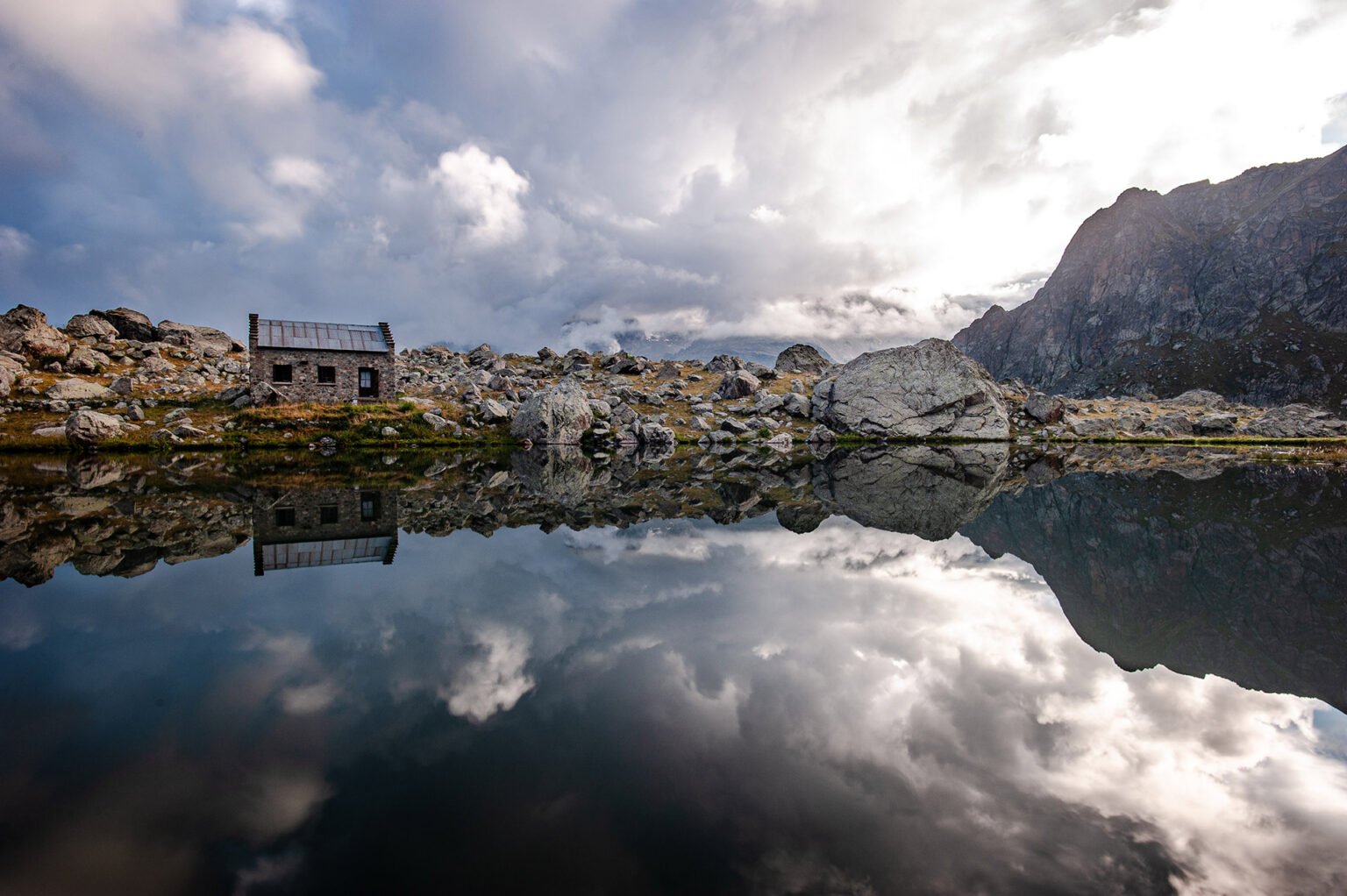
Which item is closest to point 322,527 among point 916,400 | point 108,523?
point 108,523

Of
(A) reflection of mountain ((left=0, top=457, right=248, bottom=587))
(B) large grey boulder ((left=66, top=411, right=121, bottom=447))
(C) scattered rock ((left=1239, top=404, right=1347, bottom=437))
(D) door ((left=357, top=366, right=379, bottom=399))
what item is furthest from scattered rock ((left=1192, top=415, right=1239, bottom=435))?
(B) large grey boulder ((left=66, top=411, right=121, bottom=447))

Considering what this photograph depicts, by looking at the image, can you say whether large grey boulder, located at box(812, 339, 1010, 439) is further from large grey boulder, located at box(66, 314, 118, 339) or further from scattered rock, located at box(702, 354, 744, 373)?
large grey boulder, located at box(66, 314, 118, 339)

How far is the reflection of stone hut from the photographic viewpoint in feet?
60.8

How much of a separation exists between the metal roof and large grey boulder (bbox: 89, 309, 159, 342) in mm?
50429

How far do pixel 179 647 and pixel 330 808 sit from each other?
781cm

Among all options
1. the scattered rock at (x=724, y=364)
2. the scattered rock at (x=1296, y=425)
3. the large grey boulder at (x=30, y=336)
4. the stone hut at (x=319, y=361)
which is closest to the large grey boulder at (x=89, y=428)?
the stone hut at (x=319, y=361)

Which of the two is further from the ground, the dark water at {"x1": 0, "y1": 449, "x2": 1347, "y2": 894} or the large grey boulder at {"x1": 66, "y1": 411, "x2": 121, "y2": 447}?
the large grey boulder at {"x1": 66, "y1": 411, "x2": 121, "y2": 447}

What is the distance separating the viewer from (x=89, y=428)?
46938 mm

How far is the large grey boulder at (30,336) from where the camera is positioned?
66.8 meters

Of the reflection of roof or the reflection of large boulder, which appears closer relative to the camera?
the reflection of roof

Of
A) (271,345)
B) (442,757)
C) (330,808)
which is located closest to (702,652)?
(442,757)

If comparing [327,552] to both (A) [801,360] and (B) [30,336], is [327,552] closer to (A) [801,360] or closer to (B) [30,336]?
(B) [30,336]

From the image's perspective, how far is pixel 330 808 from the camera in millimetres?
6695

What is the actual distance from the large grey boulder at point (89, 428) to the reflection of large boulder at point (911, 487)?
6024 cm
